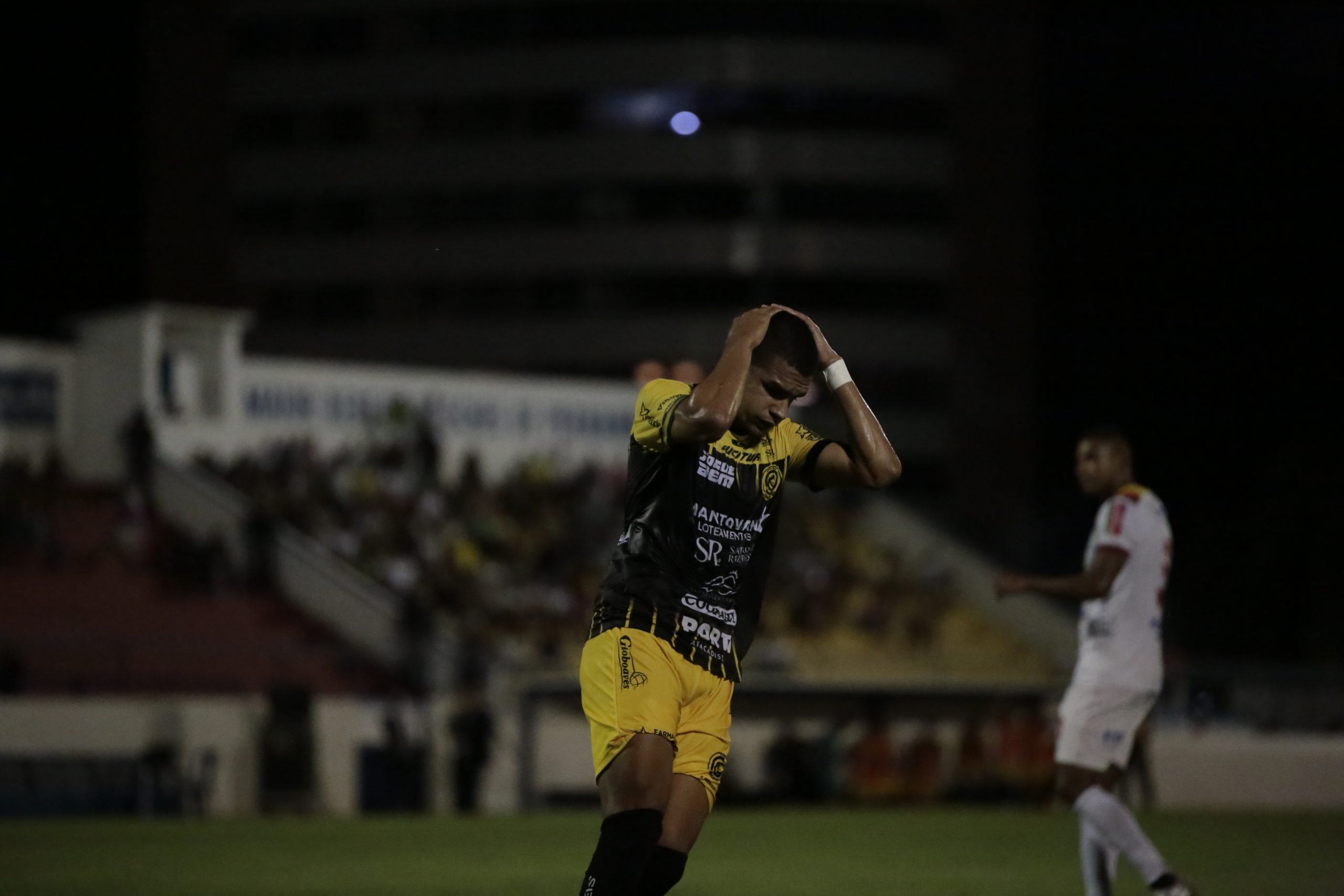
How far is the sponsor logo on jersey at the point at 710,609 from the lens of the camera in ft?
24.0

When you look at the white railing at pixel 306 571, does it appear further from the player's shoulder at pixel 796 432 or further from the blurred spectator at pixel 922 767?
the player's shoulder at pixel 796 432

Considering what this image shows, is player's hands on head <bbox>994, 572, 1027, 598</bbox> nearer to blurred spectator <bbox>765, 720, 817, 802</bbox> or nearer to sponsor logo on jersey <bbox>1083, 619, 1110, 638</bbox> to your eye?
sponsor logo on jersey <bbox>1083, 619, 1110, 638</bbox>

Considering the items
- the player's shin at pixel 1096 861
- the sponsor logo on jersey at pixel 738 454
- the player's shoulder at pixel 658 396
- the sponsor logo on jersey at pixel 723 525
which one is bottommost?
the player's shin at pixel 1096 861

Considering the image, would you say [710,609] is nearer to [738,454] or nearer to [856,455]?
[738,454]

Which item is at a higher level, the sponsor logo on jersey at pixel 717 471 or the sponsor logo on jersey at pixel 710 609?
the sponsor logo on jersey at pixel 717 471

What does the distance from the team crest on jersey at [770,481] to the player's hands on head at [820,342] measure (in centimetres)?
41

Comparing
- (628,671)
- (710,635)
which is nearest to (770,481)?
(710,635)

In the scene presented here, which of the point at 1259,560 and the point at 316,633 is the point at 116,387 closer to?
the point at 316,633

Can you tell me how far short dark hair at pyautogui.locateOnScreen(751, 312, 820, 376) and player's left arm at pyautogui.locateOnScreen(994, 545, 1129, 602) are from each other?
2652 mm

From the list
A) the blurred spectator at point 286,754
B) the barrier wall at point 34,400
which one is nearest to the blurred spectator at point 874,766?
the blurred spectator at point 286,754

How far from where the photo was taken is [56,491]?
102 feet

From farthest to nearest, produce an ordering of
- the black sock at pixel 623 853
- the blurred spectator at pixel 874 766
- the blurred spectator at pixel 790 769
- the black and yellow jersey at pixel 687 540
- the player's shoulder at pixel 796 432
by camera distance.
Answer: the blurred spectator at pixel 874 766 → the blurred spectator at pixel 790 769 → the player's shoulder at pixel 796 432 → the black and yellow jersey at pixel 687 540 → the black sock at pixel 623 853

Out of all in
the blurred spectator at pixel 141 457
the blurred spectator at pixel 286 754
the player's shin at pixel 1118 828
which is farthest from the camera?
the blurred spectator at pixel 141 457

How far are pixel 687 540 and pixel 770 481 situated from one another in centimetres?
40
